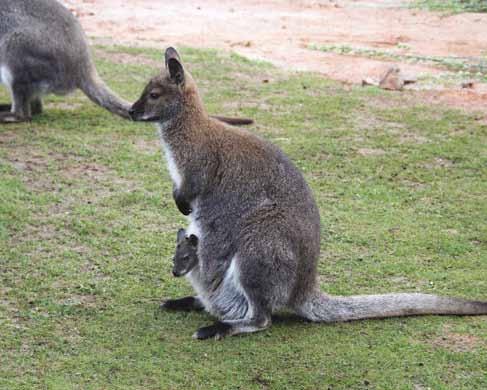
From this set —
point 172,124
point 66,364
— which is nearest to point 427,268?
point 172,124

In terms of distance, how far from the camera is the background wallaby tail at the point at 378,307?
16.1 ft

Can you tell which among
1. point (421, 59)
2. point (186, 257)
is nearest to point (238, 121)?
point (186, 257)

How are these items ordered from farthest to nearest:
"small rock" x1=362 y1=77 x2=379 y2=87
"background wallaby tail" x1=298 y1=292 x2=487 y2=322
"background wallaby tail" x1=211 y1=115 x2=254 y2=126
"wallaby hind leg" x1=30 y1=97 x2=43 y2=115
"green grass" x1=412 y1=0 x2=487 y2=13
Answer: "green grass" x1=412 y1=0 x2=487 y2=13 < "small rock" x1=362 y1=77 x2=379 y2=87 < "wallaby hind leg" x1=30 y1=97 x2=43 y2=115 < "background wallaby tail" x1=211 y1=115 x2=254 y2=126 < "background wallaby tail" x1=298 y1=292 x2=487 y2=322

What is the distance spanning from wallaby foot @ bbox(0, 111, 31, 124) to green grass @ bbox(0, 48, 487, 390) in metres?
0.12

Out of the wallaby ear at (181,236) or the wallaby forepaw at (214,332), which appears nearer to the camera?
the wallaby forepaw at (214,332)

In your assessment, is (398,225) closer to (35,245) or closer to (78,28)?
(35,245)

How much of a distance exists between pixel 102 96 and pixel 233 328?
168 inches

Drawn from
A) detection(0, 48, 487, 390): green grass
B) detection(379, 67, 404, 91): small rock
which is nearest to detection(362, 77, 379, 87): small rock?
detection(379, 67, 404, 91): small rock

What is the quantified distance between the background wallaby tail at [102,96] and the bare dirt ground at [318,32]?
293 centimetres

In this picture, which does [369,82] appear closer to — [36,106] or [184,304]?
[36,106]

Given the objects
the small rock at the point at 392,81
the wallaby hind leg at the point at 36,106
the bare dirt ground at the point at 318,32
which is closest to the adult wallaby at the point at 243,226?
the wallaby hind leg at the point at 36,106

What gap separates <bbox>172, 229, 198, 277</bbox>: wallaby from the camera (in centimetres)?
493

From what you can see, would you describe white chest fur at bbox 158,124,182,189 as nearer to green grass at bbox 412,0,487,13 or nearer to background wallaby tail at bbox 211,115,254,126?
background wallaby tail at bbox 211,115,254,126

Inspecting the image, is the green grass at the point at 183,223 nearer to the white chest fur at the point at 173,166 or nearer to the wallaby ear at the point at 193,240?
the wallaby ear at the point at 193,240
